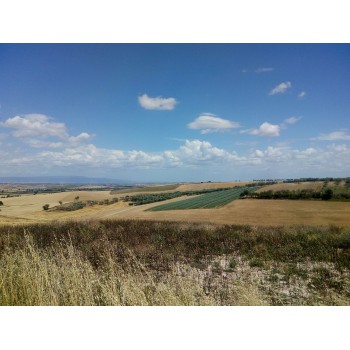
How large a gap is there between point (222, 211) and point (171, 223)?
5.93m

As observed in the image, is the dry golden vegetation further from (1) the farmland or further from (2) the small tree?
(2) the small tree

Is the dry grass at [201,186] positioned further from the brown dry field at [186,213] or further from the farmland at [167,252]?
the brown dry field at [186,213]

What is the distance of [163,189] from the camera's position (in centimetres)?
2697

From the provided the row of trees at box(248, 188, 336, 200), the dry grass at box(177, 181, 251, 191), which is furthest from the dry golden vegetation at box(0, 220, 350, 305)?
the dry grass at box(177, 181, 251, 191)

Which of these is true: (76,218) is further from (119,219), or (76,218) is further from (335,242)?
(335,242)

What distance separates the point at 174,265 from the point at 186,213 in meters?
10.3

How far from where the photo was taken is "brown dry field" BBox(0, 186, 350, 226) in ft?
43.1

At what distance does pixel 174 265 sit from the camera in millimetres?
7957

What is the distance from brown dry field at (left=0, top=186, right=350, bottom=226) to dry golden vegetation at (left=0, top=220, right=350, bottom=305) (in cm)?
83

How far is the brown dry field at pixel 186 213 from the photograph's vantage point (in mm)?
13131

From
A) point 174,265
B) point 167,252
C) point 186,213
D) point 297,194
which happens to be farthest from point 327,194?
point 174,265

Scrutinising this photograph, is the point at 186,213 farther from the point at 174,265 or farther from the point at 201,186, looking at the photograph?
the point at 201,186
